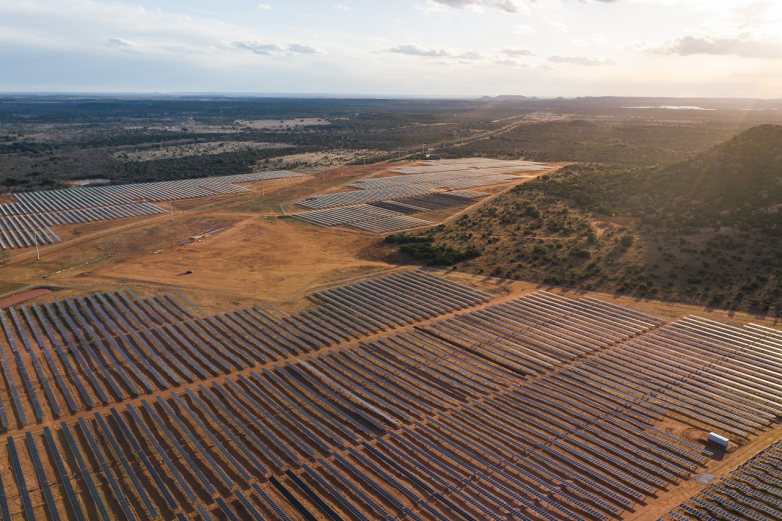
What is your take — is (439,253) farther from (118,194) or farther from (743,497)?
(118,194)

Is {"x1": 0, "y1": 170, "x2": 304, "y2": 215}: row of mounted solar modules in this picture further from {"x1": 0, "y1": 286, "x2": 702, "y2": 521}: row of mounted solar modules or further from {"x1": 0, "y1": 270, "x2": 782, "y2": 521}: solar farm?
{"x1": 0, "y1": 286, "x2": 702, "y2": 521}: row of mounted solar modules

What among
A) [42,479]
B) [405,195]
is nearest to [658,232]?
[405,195]

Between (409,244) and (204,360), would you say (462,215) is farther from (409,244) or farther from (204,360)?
(204,360)

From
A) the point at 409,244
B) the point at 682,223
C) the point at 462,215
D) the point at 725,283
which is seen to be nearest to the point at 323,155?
the point at 462,215

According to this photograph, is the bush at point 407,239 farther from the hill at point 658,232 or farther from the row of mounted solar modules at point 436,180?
the row of mounted solar modules at point 436,180

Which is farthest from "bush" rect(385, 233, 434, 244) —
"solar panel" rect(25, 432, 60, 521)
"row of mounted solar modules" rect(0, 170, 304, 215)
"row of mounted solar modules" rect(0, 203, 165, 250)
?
"row of mounted solar modules" rect(0, 170, 304, 215)
